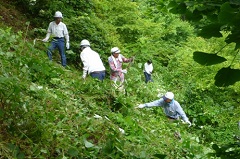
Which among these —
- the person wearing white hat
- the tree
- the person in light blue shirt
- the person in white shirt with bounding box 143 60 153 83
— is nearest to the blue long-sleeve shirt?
the person in light blue shirt

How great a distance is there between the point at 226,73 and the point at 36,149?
6.88 feet

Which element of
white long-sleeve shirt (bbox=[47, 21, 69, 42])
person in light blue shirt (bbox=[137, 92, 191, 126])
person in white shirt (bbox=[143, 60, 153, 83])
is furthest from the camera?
person in white shirt (bbox=[143, 60, 153, 83])

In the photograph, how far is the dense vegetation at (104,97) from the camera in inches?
136

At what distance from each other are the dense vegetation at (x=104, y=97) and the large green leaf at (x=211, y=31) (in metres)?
0.02

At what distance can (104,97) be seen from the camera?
24.1ft

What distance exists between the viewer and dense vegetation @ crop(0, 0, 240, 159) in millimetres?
3453

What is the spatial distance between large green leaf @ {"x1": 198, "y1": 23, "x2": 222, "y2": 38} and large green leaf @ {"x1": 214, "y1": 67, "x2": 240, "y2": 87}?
0.19 meters

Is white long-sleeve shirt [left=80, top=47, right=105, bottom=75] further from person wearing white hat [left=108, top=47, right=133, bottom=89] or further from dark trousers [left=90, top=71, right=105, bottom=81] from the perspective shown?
person wearing white hat [left=108, top=47, right=133, bottom=89]

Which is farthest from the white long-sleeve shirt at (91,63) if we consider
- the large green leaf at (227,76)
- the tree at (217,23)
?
the large green leaf at (227,76)

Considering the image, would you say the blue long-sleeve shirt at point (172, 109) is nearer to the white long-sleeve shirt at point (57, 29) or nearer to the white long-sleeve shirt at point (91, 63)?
the white long-sleeve shirt at point (91, 63)

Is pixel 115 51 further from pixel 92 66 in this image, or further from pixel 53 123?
pixel 53 123

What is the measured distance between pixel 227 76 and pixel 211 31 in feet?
0.79

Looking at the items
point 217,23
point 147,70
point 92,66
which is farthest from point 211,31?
point 147,70

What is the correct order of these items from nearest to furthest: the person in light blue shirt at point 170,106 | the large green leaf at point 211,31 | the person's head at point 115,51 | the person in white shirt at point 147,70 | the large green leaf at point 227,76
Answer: the large green leaf at point 211,31, the large green leaf at point 227,76, the person in light blue shirt at point 170,106, the person's head at point 115,51, the person in white shirt at point 147,70
